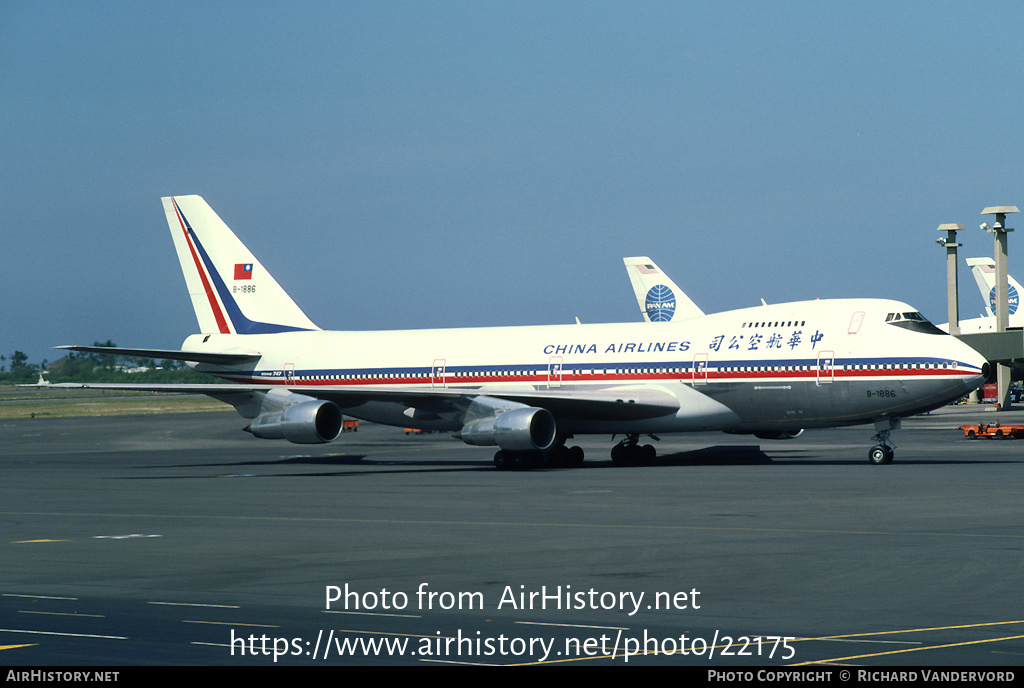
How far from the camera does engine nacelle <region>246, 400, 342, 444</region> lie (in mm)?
40650

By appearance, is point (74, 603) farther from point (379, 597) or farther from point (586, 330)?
point (586, 330)

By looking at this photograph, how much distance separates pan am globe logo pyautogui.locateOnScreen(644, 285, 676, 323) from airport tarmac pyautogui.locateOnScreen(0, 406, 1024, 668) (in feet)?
163

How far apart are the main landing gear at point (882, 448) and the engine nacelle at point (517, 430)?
1022cm

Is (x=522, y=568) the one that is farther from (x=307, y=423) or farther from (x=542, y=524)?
(x=307, y=423)

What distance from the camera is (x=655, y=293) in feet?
293

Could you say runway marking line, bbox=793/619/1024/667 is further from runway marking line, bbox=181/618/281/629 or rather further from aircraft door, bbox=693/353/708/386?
aircraft door, bbox=693/353/708/386

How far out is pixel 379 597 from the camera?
1493cm

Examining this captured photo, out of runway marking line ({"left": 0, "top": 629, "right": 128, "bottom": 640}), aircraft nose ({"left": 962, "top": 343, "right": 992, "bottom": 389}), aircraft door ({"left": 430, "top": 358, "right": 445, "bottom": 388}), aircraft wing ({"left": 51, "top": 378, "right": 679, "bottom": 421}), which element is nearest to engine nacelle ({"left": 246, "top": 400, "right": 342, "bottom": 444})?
aircraft wing ({"left": 51, "top": 378, "right": 679, "bottom": 421})

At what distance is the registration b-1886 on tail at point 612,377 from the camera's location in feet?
126

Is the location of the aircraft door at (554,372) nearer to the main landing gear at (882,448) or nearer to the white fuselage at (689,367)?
the white fuselage at (689,367)

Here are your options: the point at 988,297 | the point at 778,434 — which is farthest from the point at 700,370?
the point at 988,297

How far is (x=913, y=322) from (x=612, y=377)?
1013cm

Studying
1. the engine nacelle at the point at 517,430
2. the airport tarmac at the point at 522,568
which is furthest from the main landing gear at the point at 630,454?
the airport tarmac at the point at 522,568

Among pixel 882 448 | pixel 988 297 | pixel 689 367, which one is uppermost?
pixel 988 297
